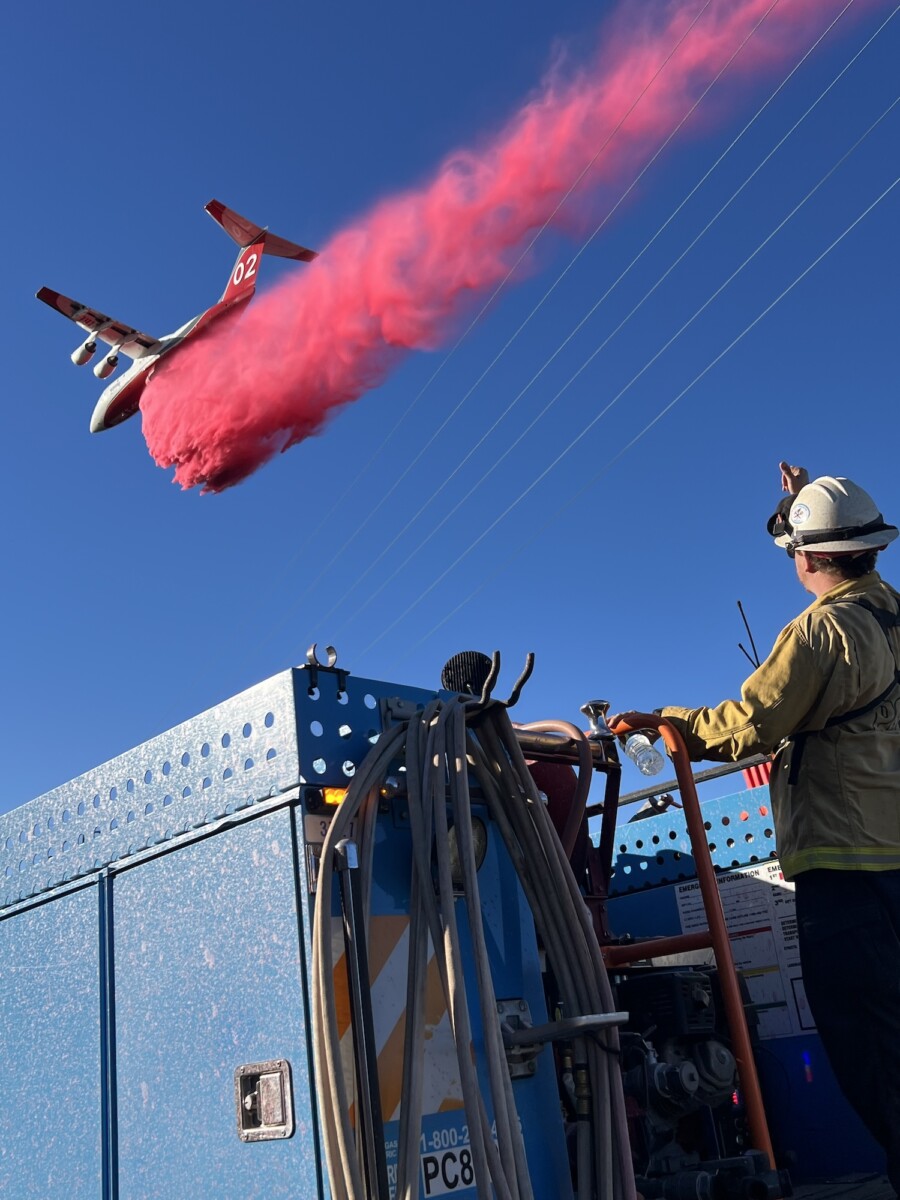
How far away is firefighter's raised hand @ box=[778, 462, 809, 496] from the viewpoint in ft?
12.8

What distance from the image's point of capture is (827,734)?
3021 mm

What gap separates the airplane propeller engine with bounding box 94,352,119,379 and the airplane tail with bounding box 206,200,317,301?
4192 mm

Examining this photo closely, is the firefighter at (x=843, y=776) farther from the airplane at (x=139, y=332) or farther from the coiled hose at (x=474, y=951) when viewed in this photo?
the airplane at (x=139, y=332)

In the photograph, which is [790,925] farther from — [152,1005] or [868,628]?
[152,1005]

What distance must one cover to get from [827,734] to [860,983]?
2.13 feet

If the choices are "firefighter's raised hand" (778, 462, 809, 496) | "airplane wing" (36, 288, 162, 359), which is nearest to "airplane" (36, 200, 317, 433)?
"airplane wing" (36, 288, 162, 359)

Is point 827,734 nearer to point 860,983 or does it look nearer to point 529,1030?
point 860,983

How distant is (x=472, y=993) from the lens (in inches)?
94.6

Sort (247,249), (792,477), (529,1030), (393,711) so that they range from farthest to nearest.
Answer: (247,249), (792,477), (393,711), (529,1030)

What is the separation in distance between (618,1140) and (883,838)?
1.08 metres

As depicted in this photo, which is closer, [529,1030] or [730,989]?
[529,1030]

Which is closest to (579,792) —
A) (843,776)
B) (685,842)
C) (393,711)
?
(393,711)

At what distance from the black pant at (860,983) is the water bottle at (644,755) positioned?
499mm

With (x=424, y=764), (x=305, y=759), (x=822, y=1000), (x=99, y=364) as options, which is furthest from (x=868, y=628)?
(x=99, y=364)
